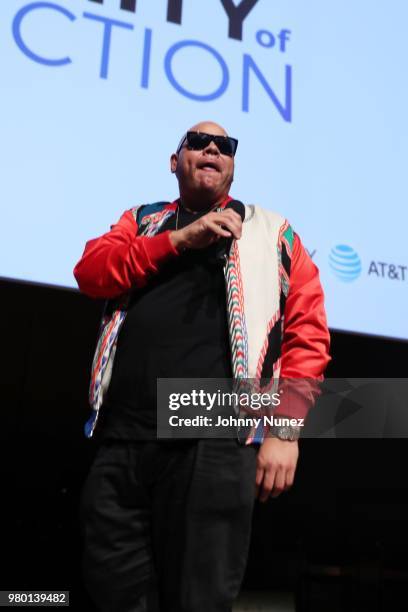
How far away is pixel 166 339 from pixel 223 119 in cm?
113


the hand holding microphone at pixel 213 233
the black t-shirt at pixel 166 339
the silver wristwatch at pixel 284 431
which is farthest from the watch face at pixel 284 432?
the hand holding microphone at pixel 213 233

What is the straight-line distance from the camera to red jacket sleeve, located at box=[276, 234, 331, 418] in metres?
0.98

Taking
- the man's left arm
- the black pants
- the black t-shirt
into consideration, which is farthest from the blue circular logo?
the black pants

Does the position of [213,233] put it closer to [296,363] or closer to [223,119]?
[296,363]

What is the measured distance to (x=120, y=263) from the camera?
3.32 feet

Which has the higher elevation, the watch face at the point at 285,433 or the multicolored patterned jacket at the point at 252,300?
the multicolored patterned jacket at the point at 252,300

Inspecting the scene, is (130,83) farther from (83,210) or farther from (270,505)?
(270,505)

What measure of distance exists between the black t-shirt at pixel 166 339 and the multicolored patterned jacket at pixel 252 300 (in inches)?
0.9

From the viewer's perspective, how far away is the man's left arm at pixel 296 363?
955mm

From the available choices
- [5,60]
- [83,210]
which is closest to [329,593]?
[83,210]

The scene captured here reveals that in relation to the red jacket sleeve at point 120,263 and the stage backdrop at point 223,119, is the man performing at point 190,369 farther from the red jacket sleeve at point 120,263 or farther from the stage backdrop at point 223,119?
the stage backdrop at point 223,119

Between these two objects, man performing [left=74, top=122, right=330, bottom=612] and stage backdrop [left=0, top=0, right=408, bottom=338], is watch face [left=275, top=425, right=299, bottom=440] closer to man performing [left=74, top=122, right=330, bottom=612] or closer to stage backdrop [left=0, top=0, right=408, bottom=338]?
man performing [left=74, top=122, right=330, bottom=612]

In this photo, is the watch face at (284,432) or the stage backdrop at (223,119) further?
the stage backdrop at (223,119)

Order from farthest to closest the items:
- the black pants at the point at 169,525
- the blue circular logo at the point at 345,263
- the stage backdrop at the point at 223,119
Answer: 1. the blue circular logo at the point at 345,263
2. the stage backdrop at the point at 223,119
3. the black pants at the point at 169,525
